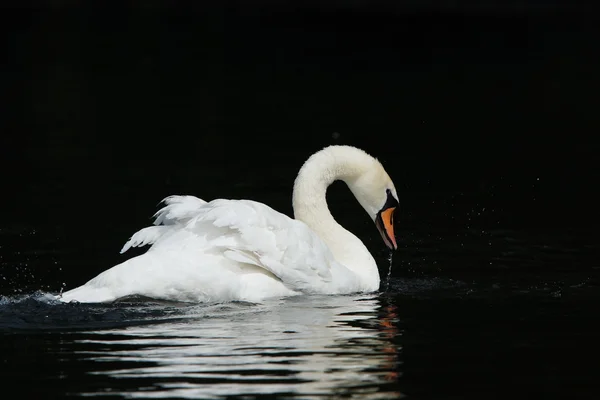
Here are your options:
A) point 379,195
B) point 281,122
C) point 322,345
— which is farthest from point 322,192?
point 281,122

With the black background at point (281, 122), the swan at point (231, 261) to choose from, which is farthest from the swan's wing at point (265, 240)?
the black background at point (281, 122)

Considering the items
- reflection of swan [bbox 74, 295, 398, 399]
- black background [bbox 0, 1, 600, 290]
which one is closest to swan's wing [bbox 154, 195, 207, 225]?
reflection of swan [bbox 74, 295, 398, 399]

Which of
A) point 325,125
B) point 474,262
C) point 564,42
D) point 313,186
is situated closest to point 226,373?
point 313,186

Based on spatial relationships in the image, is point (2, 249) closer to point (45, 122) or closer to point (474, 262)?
point (474, 262)

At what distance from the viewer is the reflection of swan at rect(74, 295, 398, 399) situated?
8031 mm

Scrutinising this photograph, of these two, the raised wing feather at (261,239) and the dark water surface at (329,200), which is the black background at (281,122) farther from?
the raised wing feather at (261,239)

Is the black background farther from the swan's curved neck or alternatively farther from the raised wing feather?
the raised wing feather

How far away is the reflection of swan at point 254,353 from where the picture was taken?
26.3 ft

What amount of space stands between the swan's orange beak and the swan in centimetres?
38

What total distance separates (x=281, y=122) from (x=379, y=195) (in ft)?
38.1

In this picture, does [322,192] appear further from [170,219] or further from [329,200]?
[329,200]

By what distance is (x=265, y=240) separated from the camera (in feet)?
34.4

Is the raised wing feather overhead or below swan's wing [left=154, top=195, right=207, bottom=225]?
below

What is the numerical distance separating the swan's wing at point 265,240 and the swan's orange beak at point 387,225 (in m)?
1.34
